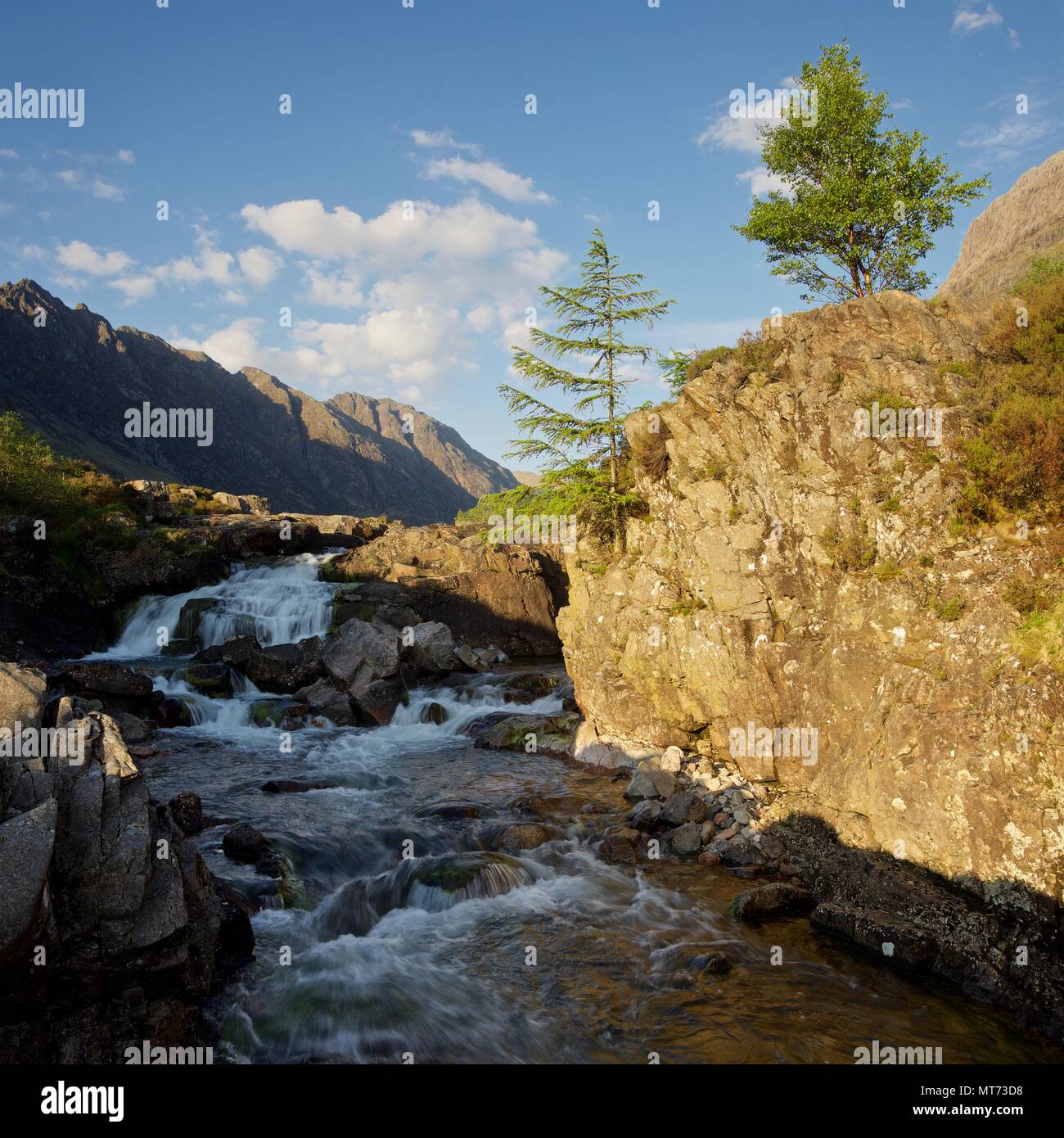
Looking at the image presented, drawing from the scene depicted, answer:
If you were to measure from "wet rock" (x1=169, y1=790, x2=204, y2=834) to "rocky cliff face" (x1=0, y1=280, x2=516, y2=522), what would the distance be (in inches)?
4535

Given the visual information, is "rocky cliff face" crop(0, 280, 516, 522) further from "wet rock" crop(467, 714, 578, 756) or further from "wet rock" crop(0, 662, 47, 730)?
"wet rock" crop(0, 662, 47, 730)

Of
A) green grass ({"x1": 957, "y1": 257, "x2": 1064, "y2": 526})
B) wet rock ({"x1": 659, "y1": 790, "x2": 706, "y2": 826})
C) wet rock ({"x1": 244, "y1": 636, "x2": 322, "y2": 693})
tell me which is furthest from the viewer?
wet rock ({"x1": 244, "y1": 636, "x2": 322, "y2": 693})

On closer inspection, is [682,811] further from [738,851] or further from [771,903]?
[771,903]

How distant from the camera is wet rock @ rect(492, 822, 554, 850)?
15055 mm

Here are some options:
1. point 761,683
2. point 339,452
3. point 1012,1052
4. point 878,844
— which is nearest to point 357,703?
point 761,683

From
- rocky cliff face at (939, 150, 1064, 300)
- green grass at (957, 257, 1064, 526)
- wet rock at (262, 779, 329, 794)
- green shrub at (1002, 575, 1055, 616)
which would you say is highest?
rocky cliff face at (939, 150, 1064, 300)

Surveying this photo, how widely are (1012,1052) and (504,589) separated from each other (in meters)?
34.6

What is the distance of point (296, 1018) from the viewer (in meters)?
9.42

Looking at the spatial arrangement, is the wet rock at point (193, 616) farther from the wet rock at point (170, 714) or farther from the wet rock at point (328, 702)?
the wet rock at point (328, 702)

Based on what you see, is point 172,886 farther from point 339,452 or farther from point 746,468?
point 339,452

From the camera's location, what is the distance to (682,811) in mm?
15656

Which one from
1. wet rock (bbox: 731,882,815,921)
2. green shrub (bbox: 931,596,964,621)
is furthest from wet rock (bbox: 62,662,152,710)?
green shrub (bbox: 931,596,964,621)

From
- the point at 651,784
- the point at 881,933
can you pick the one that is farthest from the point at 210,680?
the point at 881,933

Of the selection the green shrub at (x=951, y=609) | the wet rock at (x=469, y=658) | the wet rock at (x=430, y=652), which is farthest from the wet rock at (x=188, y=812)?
the wet rock at (x=469, y=658)
